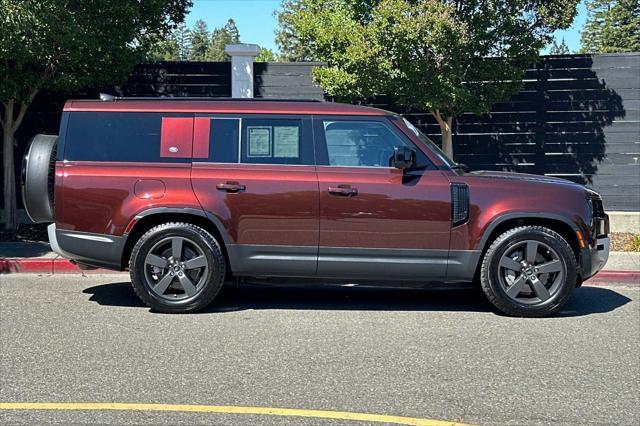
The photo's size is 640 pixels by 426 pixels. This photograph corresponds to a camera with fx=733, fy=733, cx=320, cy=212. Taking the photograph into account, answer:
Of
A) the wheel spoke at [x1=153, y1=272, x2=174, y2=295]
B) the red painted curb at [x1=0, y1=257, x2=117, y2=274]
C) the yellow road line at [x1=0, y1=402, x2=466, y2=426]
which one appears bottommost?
the yellow road line at [x1=0, y1=402, x2=466, y2=426]

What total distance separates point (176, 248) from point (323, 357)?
2067 mm

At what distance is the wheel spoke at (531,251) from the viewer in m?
7.04

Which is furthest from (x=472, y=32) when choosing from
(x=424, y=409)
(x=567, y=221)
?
(x=424, y=409)

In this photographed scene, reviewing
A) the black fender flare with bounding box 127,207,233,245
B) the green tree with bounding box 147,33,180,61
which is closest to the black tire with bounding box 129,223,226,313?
the black fender flare with bounding box 127,207,233,245

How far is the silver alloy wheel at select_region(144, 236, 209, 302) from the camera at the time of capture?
23.1 ft

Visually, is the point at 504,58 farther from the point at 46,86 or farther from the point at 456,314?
the point at 46,86

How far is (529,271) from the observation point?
707cm

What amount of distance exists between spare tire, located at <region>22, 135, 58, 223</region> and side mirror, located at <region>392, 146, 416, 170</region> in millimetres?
3332

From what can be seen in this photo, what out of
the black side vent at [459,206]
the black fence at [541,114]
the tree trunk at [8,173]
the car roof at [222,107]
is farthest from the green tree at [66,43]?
the black side vent at [459,206]

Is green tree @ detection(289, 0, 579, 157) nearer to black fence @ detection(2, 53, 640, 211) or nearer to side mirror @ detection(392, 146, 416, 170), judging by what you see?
black fence @ detection(2, 53, 640, 211)

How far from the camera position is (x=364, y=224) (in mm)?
6984

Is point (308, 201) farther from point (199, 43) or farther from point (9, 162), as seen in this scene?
point (199, 43)

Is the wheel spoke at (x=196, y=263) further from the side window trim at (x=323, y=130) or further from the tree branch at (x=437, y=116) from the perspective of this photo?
the tree branch at (x=437, y=116)

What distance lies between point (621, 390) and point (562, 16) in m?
7.31
